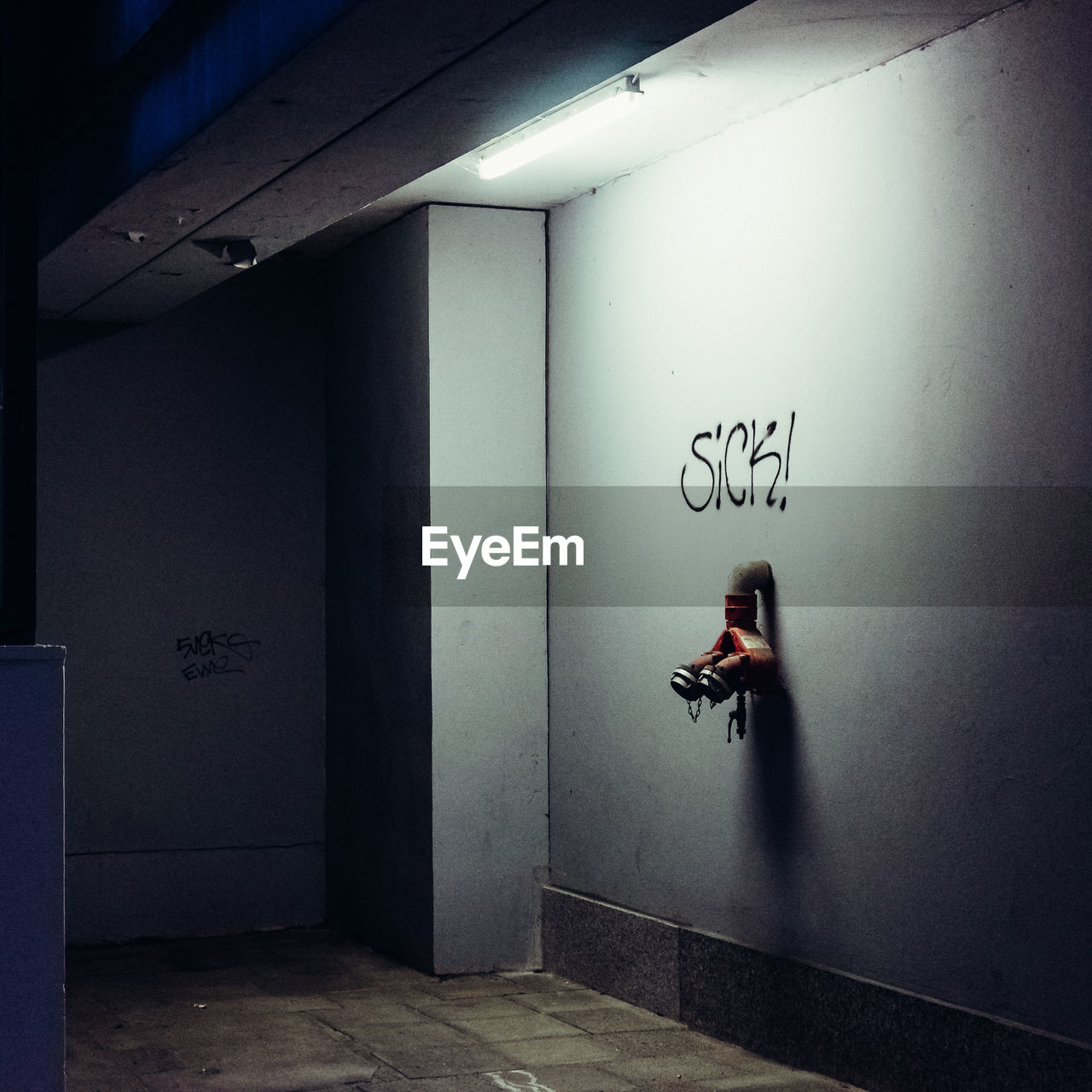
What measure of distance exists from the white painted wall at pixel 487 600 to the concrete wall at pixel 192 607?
1646mm

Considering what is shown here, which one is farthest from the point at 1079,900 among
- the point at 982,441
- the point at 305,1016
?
the point at 305,1016

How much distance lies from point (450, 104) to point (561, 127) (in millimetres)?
1388

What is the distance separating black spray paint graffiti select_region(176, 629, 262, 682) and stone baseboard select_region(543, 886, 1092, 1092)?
235 cm

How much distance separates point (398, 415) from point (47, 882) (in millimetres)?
3826

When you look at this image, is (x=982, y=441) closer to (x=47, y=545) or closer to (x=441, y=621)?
(x=441, y=621)

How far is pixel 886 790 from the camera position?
206 inches

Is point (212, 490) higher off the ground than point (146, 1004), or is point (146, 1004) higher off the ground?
point (212, 490)

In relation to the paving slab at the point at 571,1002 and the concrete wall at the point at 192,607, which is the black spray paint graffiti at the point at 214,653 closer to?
the concrete wall at the point at 192,607

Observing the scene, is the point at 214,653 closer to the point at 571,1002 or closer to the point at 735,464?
the point at 571,1002

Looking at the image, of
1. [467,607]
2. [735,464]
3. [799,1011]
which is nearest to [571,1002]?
[799,1011]

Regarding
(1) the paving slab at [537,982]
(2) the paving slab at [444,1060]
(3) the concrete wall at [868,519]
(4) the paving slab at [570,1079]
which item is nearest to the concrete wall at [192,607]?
(1) the paving slab at [537,982]

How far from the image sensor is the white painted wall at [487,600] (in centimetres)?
730

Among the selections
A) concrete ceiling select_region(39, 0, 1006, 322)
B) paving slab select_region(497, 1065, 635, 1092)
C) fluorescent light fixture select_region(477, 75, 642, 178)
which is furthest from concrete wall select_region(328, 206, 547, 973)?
paving slab select_region(497, 1065, 635, 1092)

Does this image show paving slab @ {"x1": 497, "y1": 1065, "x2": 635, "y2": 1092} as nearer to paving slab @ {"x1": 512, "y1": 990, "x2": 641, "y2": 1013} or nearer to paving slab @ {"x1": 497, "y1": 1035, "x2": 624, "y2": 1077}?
paving slab @ {"x1": 497, "y1": 1035, "x2": 624, "y2": 1077}
